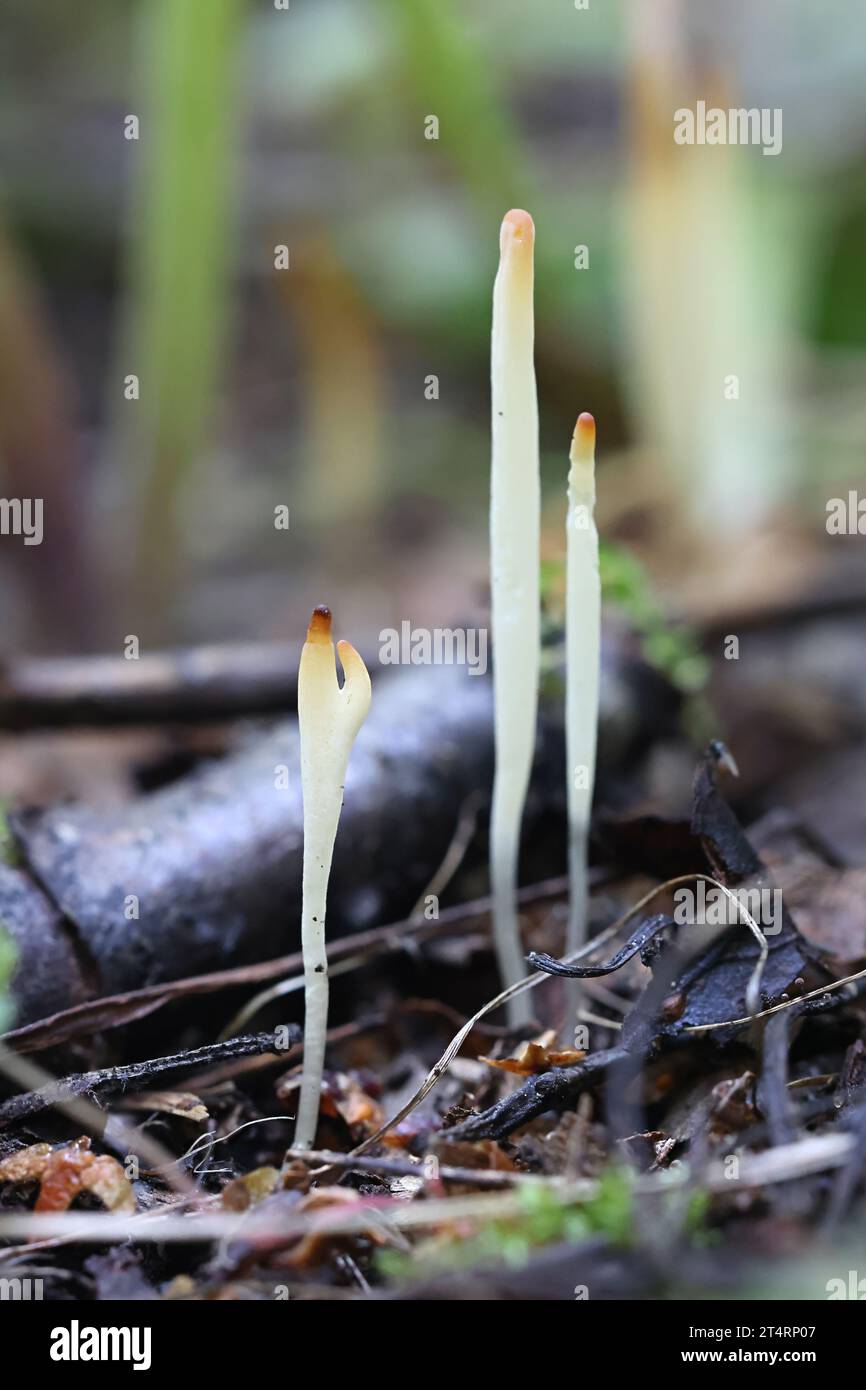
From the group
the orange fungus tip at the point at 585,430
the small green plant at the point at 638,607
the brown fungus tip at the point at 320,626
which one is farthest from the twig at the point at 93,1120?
the small green plant at the point at 638,607

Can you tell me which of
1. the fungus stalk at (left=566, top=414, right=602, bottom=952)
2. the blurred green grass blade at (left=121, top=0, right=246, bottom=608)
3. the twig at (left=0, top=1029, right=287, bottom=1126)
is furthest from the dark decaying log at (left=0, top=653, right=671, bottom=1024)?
the blurred green grass blade at (left=121, top=0, right=246, bottom=608)

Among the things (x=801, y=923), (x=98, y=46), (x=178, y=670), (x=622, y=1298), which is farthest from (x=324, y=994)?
(x=98, y=46)

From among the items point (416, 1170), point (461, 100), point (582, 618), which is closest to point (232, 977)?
point (416, 1170)

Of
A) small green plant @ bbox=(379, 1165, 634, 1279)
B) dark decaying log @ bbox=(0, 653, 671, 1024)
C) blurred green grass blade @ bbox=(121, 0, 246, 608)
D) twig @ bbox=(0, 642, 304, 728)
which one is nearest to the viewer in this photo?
small green plant @ bbox=(379, 1165, 634, 1279)

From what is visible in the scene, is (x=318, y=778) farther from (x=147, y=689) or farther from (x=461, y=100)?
(x=461, y=100)

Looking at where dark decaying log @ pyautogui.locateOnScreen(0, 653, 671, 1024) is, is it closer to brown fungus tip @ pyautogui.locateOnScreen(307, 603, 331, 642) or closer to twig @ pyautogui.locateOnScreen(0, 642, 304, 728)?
twig @ pyautogui.locateOnScreen(0, 642, 304, 728)

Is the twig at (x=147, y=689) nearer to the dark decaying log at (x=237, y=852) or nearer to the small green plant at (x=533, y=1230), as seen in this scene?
the dark decaying log at (x=237, y=852)

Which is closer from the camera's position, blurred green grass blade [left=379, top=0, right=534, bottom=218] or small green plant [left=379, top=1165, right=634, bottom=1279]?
small green plant [left=379, top=1165, right=634, bottom=1279]
